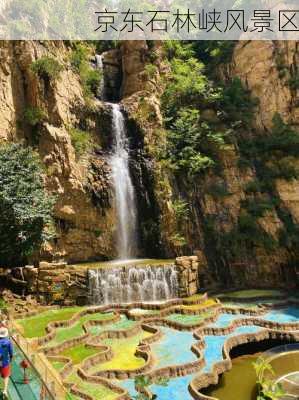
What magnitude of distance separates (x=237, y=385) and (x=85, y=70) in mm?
23571

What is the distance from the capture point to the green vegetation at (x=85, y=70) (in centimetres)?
2964

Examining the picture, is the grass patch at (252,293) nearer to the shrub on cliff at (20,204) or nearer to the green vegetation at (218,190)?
the green vegetation at (218,190)

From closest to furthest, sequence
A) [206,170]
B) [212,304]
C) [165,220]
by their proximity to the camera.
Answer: [212,304]
[165,220]
[206,170]

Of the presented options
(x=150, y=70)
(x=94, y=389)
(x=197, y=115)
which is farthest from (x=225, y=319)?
(x=150, y=70)

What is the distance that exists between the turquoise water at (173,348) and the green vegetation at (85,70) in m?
18.1

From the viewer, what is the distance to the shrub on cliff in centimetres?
2002

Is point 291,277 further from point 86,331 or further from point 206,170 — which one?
point 86,331

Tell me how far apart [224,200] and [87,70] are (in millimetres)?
13609

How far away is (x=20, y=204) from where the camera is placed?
20.2 meters

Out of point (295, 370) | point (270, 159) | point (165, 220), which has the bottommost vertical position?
point (295, 370)

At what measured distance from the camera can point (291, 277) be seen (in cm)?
2575

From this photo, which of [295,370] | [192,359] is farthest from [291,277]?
[192,359]

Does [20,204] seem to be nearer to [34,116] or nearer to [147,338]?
[34,116]

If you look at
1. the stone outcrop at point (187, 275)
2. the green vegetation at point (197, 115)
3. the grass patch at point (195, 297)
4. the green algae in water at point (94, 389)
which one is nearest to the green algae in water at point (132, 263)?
the stone outcrop at point (187, 275)
